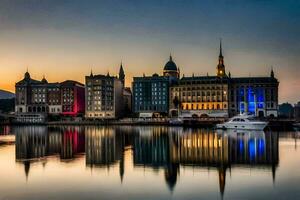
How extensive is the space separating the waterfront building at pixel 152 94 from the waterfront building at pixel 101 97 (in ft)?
28.5

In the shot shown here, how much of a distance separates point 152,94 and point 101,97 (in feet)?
59.9

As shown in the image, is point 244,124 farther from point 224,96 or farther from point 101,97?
point 101,97

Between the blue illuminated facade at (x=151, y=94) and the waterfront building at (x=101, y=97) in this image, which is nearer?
the blue illuminated facade at (x=151, y=94)

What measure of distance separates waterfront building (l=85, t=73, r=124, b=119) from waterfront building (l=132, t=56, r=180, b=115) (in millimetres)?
8680

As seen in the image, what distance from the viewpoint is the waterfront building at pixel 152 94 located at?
14788 centimetres

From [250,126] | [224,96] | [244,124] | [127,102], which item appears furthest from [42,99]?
[250,126]

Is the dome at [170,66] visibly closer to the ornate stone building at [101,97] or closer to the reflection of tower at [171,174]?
the ornate stone building at [101,97]

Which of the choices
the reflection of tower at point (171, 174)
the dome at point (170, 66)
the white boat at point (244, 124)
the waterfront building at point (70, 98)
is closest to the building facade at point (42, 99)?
the waterfront building at point (70, 98)

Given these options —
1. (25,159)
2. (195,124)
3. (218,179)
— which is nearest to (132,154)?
(25,159)

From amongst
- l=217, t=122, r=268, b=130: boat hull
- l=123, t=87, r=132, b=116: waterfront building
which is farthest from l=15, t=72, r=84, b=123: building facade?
l=217, t=122, r=268, b=130: boat hull

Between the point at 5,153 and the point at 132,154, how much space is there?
13.4 metres

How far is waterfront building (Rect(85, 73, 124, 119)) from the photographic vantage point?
150 metres

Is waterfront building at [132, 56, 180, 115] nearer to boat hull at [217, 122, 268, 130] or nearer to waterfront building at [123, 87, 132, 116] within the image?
waterfront building at [123, 87, 132, 116]

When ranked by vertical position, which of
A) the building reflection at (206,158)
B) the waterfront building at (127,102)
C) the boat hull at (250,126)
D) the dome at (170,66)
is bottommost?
the building reflection at (206,158)
